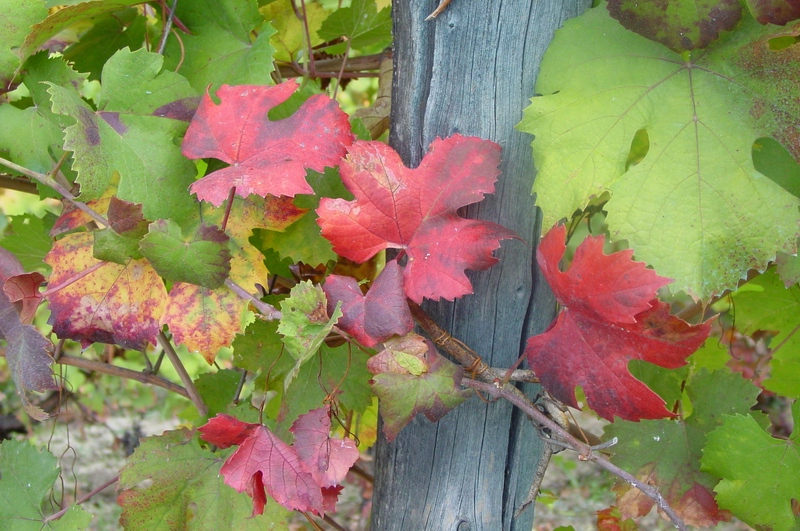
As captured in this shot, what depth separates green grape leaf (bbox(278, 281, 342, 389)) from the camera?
0.94 meters

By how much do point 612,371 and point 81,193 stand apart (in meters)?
0.81

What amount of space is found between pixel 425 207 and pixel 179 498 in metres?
0.68

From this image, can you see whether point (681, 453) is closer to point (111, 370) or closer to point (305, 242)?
point (305, 242)

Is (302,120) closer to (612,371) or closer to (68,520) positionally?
(612,371)

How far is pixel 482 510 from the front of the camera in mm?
1206

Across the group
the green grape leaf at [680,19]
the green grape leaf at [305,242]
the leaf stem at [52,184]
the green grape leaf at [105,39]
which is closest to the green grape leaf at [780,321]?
the green grape leaf at [680,19]

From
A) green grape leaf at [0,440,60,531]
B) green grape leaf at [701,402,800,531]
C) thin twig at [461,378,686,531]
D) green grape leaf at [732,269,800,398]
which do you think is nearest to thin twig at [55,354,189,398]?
green grape leaf at [0,440,60,531]

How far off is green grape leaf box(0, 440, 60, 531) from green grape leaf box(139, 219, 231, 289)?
560 mm

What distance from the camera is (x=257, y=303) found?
1.02 meters

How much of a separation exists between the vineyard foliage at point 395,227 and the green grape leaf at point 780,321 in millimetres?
324

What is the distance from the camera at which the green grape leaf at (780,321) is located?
141cm

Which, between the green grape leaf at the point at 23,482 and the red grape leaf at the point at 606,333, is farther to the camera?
the green grape leaf at the point at 23,482

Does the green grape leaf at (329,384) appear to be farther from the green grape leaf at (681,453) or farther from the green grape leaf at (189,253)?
the green grape leaf at (681,453)

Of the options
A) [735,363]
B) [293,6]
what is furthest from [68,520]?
[735,363]
